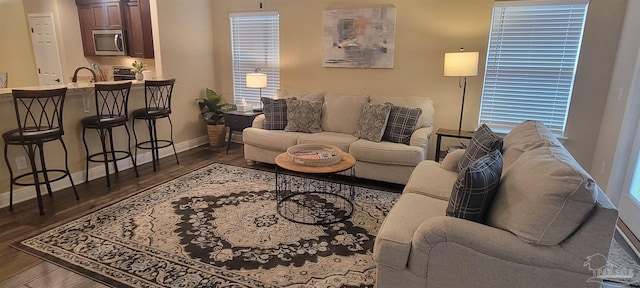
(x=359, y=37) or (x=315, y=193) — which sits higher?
(x=359, y=37)

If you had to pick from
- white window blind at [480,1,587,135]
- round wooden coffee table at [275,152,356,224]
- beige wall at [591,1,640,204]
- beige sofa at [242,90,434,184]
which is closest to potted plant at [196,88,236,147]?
beige sofa at [242,90,434,184]

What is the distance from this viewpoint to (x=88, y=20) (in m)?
5.88

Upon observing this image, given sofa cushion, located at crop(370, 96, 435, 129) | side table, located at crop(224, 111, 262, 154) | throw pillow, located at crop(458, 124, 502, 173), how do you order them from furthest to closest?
side table, located at crop(224, 111, 262, 154) → sofa cushion, located at crop(370, 96, 435, 129) → throw pillow, located at crop(458, 124, 502, 173)

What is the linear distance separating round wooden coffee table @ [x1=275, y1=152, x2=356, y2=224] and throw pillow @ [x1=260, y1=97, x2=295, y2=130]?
65cm

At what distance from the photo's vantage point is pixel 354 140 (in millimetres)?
4082

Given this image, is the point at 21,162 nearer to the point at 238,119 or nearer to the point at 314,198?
the point at 238,119

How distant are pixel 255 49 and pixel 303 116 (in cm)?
183

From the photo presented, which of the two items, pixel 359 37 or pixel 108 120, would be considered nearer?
pixel 108 120

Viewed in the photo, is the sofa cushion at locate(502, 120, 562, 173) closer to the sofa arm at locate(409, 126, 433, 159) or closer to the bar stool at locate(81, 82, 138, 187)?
the sofa arm at locate(409, 126, 433, 159)

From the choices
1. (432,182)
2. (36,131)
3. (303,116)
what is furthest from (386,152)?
(36,131)

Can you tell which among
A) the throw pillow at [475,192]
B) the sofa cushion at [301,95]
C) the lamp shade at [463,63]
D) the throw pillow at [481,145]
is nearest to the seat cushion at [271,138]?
the sofa cushion at [301,95]

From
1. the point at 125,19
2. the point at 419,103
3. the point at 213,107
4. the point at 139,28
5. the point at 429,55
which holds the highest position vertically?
the point at 125,19

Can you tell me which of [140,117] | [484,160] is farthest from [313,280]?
[140,117]

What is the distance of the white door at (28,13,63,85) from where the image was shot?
235 inches
